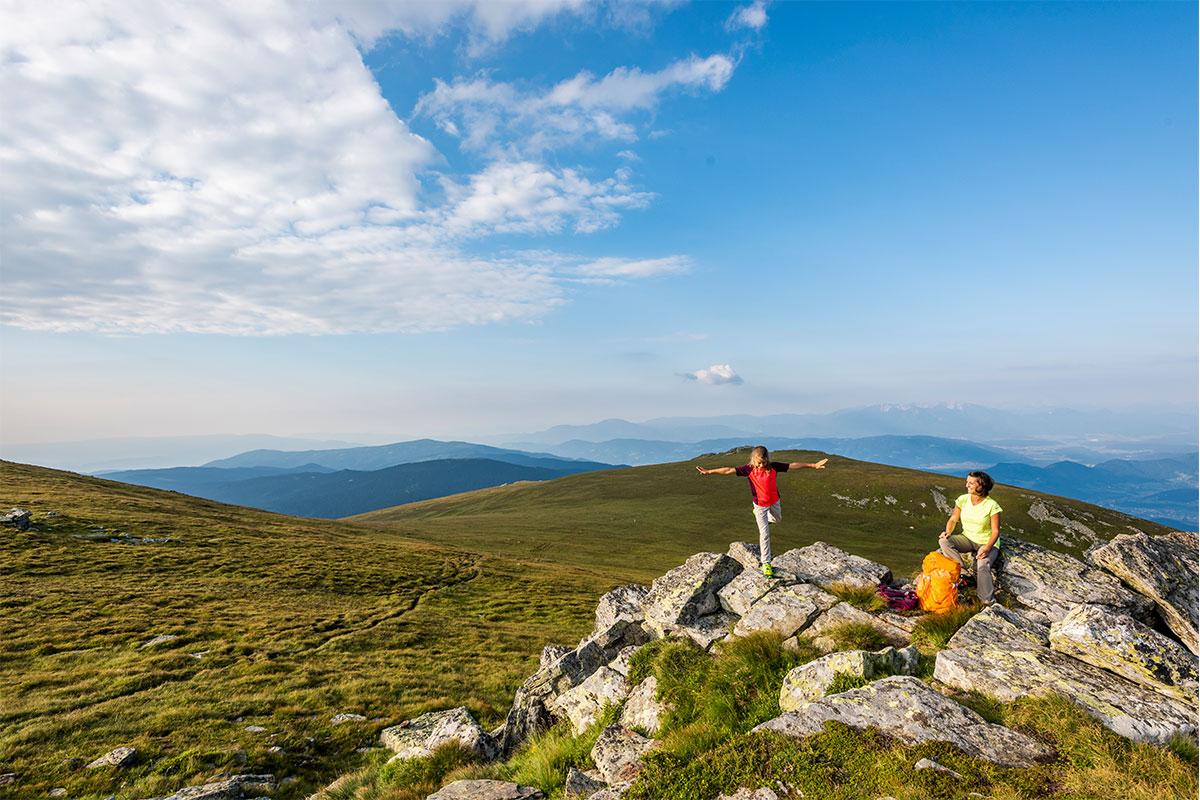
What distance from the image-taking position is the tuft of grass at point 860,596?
560 inches

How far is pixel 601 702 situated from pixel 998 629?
9899 millimetres

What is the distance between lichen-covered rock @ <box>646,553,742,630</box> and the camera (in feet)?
52.7

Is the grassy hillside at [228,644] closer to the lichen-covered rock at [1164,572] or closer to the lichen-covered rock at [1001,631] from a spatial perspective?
the lichen-covered rock at [1001,631]

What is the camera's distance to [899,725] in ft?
27.3

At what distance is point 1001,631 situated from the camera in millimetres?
11445

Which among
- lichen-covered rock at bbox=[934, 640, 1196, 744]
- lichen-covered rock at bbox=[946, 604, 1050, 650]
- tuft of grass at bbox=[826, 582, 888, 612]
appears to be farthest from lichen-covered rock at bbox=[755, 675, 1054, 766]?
Result: tuft of grass at bbox=[826, 582, 888, 612]

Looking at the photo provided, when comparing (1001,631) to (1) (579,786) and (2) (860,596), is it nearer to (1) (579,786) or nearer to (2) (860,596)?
(2) (860,596)

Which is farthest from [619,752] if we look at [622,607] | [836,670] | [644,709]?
[622,607]

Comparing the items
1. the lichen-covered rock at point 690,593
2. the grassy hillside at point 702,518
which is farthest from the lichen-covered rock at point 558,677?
the grassy hillside at point 702,518

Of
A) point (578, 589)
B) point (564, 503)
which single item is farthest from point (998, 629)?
point (564, 503)

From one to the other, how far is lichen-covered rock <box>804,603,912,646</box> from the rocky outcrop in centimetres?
161

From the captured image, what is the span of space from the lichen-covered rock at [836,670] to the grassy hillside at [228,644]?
15.4 m

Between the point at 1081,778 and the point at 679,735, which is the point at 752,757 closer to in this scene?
the point at 679,735

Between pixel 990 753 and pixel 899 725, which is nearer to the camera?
pixel 990 753
